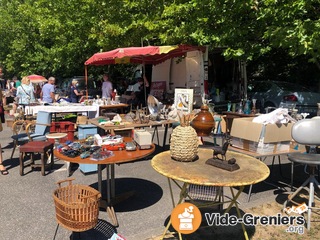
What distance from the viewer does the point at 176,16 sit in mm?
10508

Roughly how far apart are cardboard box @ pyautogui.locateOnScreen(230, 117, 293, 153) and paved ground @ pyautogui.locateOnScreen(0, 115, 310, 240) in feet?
2.40

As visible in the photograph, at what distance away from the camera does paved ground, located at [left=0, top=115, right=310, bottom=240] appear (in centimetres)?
343

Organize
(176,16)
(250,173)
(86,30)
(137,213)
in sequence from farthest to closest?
1. (86,30)
2. (176,16)
3. (137,213)
4. (250,173)

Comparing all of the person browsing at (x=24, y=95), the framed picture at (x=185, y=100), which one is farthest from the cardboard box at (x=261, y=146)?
the person browsing at (x=24, y=95)

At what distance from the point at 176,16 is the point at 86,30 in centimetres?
620

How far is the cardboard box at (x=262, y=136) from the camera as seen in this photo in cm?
417

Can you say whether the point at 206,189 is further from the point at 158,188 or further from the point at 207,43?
the point at 207,43

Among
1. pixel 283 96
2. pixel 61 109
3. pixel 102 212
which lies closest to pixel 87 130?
pixel 102 212

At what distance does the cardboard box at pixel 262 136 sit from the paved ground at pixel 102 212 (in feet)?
2.40

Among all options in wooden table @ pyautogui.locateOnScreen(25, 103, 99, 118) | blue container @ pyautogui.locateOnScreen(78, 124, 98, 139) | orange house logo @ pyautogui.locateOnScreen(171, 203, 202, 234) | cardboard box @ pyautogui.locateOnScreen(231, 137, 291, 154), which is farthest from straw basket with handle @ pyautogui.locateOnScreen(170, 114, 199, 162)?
wooden table @ pyautogui.locateOnScreen(25, 103, 99, 118)

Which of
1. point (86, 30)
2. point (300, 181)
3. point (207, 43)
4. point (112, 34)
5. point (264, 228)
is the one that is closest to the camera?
point (264, 228)

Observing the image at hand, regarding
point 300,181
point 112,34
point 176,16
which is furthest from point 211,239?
point 112,34

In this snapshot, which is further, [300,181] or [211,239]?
[300,181]

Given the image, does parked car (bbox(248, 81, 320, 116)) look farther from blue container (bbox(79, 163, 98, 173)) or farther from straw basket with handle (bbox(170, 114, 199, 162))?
straw basket with handle (bbox(170, 114, 199, 162))
